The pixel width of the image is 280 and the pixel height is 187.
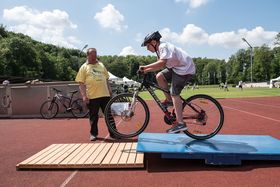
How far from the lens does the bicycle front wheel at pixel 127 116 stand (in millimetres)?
6941

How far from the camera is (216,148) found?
580 cm

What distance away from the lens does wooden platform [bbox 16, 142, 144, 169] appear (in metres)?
5.52

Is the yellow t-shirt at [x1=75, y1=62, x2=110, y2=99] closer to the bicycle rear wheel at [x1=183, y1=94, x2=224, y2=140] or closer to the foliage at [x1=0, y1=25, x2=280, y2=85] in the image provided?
the bicycle rear wheel at [x1=183, y1=94, x2=224, y2=140]

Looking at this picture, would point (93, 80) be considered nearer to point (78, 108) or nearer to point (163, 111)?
point (163, 111)

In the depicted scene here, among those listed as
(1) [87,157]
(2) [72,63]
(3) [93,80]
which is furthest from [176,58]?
(2) [72,63]

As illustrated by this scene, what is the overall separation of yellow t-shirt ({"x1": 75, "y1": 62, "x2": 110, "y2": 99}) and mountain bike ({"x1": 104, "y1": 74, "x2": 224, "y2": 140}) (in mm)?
1412

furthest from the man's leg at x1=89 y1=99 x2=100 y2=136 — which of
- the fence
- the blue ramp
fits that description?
the fence

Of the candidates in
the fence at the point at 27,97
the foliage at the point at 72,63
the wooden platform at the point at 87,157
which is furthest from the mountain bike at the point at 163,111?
the fence at the point at 27,97

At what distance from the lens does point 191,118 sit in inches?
267

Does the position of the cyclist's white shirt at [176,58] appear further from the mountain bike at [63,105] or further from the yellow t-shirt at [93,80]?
the mountain bike at [63,105]

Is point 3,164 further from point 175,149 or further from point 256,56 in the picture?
point 256,56

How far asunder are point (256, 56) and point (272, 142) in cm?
12652

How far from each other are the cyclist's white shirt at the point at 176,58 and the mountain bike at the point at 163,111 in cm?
50

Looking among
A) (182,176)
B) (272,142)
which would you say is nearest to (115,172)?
(182,176)
